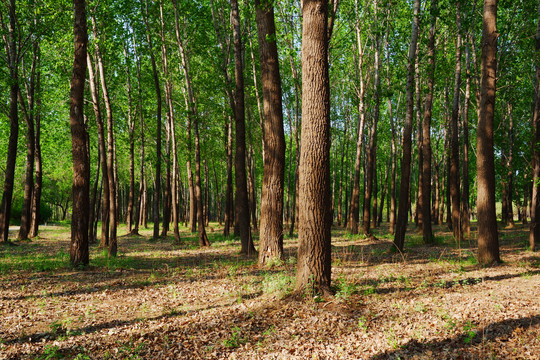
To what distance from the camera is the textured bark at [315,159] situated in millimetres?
6125

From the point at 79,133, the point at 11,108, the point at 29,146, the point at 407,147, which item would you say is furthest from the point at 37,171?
the point at 407,147

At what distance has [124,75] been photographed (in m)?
19.6

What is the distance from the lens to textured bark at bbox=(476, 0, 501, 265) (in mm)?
9156

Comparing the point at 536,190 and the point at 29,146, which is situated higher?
the point at 29,146

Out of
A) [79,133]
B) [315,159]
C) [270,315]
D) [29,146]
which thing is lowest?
[270,315]

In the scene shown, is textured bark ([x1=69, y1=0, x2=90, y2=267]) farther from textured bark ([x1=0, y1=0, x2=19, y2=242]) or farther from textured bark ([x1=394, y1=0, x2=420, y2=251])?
textured bark ([x1=394, y1=0, x2=420, y2=251])

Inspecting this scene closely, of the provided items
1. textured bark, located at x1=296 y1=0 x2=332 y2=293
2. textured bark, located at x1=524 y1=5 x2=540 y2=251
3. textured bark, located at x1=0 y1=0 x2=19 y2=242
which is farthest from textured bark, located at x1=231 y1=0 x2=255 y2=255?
textured bark, located at x1=0 y1=0 x2=19 y2=242

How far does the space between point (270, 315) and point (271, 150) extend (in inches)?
194

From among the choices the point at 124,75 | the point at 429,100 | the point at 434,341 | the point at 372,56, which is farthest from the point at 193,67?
the point at 434,341

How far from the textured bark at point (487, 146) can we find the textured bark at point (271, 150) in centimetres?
554

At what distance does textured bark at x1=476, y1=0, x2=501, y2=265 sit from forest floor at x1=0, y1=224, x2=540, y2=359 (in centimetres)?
72

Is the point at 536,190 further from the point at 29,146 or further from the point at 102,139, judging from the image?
the point at 29,146

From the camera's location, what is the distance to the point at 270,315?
5.89 meters

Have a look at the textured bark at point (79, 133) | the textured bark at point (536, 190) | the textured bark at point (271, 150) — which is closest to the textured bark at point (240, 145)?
the textured bark at point (271, 150)
